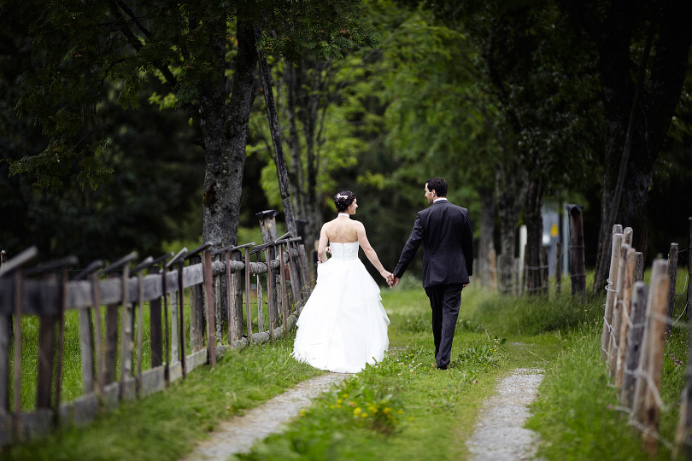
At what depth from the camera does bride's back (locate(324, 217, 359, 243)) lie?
9.46 metres

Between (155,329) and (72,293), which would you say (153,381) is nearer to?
(155,329)

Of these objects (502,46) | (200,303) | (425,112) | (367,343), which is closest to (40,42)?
(200,303)

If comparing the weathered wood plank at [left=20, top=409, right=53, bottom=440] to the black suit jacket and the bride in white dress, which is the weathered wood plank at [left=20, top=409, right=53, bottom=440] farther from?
the black suit jacket

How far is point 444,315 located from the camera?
875 cm

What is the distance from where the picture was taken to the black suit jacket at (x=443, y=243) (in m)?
8.71

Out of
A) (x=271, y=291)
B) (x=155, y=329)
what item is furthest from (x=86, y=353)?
(x=271, y=291)

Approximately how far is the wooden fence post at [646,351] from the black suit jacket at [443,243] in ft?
11.3

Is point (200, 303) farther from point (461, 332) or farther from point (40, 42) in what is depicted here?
point (461, 332)

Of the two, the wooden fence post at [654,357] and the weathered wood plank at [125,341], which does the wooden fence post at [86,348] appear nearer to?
the weathered wood plank at [125,341]

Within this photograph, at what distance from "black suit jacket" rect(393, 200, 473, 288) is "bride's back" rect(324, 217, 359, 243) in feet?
2.87

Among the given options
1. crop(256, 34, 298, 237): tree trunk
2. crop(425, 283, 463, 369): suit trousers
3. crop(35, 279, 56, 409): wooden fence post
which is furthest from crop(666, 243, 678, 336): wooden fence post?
crop(35, 279, 56, 409): wooden fence post

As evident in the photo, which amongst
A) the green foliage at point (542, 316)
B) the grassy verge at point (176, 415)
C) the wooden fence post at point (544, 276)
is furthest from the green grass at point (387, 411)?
the wooden fence post at point (544, 276)

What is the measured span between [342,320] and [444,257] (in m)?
1.52

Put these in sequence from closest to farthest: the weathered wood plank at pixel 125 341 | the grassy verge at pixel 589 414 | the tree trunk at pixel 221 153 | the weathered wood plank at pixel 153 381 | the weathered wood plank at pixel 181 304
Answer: the grassy verge at pixel 589 414, the weathered wood plank at pixel 125 341, the weathered wood plank at pixel 153 381, the weathered wood plank at pixel 181 304, the tree trunk at pixel 221 153
